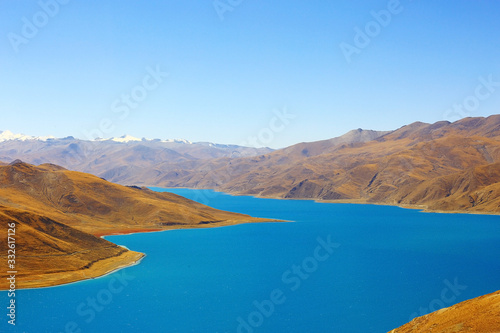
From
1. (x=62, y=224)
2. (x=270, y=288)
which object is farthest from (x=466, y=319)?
(x=62, y=224)

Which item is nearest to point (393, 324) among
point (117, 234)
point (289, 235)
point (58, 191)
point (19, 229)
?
point (19, 229)

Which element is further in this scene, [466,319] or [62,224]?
[62,224]

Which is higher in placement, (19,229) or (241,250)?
(19,229)

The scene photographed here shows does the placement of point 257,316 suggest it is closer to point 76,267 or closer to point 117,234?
point 76,267

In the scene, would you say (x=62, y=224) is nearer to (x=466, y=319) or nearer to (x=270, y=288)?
(x=270, y=288)

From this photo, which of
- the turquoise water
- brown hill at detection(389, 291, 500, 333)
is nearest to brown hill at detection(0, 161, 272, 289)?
the turquoise water

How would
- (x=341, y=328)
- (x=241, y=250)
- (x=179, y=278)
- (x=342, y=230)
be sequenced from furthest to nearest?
(x=342, y=230) → (x=241, y=250) → (x=179, y=278) → (x=341, y=328)

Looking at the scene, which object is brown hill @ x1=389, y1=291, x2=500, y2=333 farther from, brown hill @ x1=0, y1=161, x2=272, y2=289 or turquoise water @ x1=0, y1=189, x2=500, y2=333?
brown hill @ x1=0, y1=161, x2=272, y2=289

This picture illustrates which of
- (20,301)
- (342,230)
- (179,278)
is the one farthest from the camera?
(342,230)
